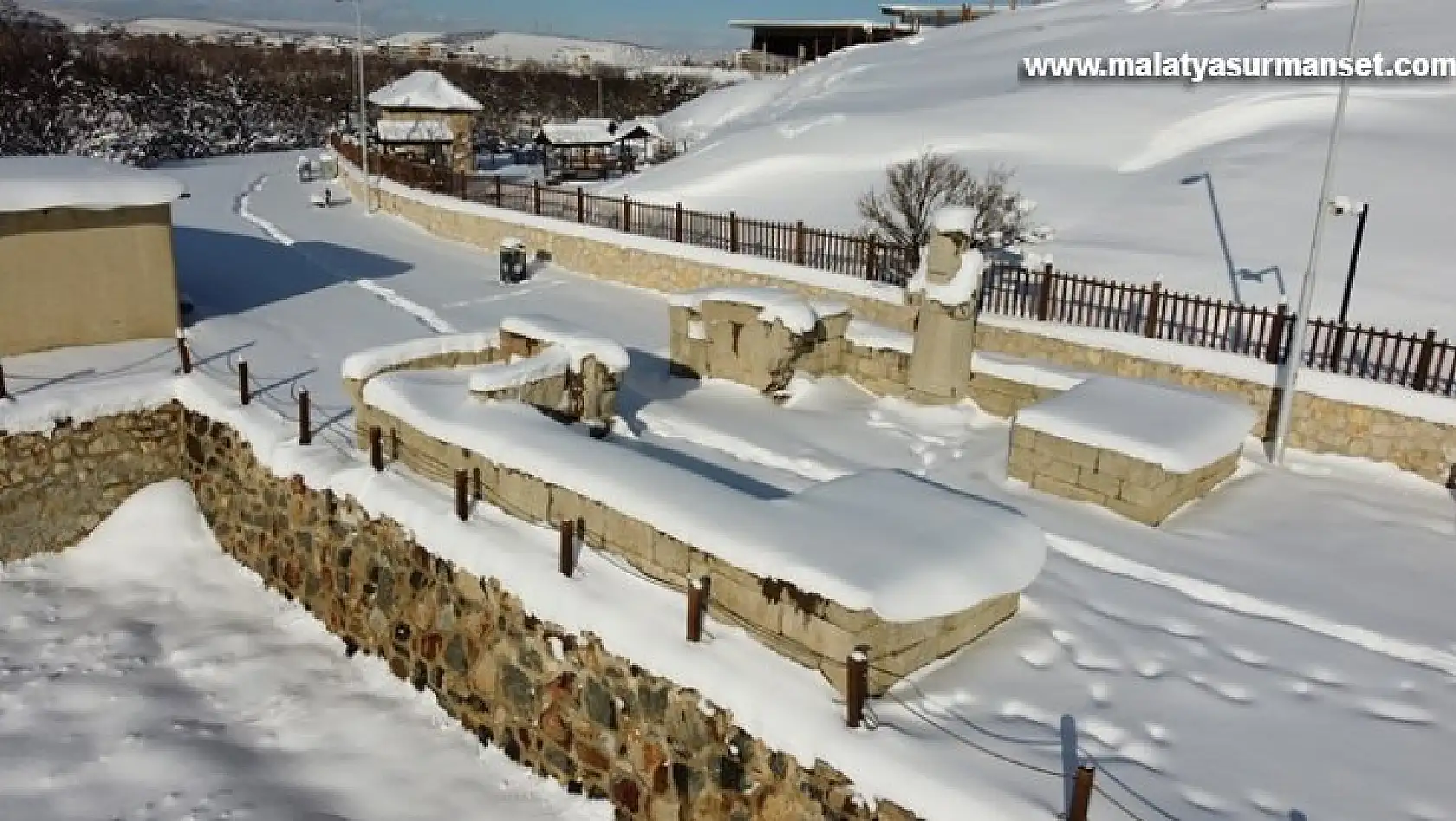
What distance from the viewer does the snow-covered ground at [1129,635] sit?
17.9ft

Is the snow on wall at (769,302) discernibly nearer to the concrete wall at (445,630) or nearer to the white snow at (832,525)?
the white snow at (832,525)

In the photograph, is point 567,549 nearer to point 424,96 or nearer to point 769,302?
point 769,302

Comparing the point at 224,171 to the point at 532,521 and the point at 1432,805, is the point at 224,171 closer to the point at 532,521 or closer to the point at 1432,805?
the point at 532,521

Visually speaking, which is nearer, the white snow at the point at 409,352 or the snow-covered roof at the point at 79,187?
the white snow at the point at 409,352

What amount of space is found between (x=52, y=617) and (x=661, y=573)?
715cm

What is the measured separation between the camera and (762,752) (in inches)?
230

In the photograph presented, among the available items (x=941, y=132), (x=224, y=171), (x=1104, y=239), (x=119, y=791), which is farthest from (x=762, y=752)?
(x=224, y=171)

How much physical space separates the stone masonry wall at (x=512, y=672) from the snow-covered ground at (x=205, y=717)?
27 centimetres

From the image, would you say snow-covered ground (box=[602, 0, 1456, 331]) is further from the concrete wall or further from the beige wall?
the beige wall

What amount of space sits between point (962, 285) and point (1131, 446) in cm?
343

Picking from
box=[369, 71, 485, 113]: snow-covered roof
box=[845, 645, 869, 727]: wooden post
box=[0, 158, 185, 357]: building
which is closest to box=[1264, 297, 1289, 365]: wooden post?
box=[845, 645, 869, 727]: wooden post

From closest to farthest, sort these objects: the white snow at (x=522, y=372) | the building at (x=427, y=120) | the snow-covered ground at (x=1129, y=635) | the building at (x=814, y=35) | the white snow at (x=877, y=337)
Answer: the snow-covered ground at (x=1129, y=635) → the white snow at (x=522, y=372) → the white snow at (x=877, y=337) → the building at (x=427, y=120) → the building at (x=814, y=35)

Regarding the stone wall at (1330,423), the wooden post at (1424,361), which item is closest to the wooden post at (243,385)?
the stone wall at (1330,423)

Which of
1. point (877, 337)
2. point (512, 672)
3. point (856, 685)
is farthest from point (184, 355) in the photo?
point (856, 685)
